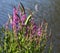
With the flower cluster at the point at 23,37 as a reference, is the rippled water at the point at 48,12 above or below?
below

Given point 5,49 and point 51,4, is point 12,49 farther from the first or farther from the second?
point 51,4

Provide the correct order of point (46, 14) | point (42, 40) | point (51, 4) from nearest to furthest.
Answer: point (42, 40) → point (46, 14) → point (51, 4)

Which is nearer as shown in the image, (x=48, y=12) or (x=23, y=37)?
(x=23, y=37)

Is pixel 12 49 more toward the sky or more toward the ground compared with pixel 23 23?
more toward the ground

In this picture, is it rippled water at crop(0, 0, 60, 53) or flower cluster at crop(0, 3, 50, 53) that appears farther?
rippled water at crop(0, 0, 60, 53)

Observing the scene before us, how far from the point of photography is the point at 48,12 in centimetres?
1162

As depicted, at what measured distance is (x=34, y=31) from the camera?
3092mm

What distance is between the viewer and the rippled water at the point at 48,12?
28.8ft

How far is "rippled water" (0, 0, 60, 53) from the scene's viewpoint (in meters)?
8.77

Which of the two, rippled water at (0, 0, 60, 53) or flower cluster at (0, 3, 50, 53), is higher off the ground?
flower cluster at (0, 3, 50, 53)

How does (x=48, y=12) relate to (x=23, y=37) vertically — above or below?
below

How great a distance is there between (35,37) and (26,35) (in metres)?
0.12

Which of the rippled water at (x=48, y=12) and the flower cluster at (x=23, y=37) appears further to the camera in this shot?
the rippled water at (x=48, y=12)

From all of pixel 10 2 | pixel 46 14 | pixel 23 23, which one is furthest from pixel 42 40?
pixel 10 2
